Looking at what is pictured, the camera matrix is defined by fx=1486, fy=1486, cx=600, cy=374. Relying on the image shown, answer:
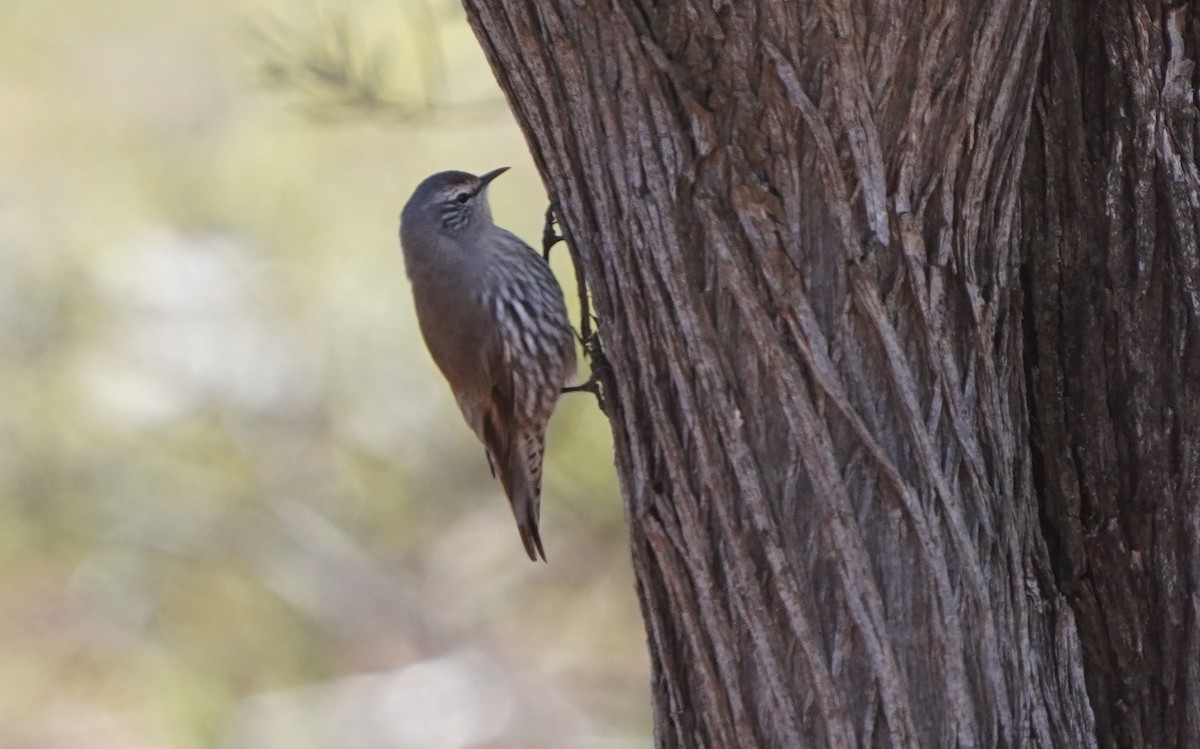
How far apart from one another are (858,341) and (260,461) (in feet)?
19.6

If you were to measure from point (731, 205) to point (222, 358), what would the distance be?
5.68 metres

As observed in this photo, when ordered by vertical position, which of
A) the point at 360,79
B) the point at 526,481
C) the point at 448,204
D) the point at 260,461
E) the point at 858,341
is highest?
the point at 360,79

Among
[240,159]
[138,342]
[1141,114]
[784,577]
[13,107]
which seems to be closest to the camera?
[784,577]

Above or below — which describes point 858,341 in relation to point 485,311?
below

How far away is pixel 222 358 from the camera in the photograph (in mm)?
7531

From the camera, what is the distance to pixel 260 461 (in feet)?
25.6

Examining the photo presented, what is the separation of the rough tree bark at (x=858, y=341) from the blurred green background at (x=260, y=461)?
439cm

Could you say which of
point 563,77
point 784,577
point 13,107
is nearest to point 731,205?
point 563,77

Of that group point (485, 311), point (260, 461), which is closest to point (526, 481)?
point (485, 311)

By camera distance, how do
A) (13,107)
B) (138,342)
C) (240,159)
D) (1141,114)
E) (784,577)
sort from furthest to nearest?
1. (13,107)
2. (240,159)
3. (138,342)
4. (1141,114)
5. (784,577)

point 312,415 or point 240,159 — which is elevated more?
point 240,159

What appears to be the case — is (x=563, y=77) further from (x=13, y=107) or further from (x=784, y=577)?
(x=13, y=107)

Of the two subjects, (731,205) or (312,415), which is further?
(312,415)

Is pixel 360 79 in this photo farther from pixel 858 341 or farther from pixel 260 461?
pixel 858 341
